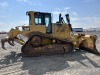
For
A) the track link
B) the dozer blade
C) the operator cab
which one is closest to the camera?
the track link

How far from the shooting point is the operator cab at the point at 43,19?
14.9 metres

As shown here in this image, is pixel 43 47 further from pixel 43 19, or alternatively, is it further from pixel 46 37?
pixel 43 19

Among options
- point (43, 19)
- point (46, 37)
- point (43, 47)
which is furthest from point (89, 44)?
point (43, 19)

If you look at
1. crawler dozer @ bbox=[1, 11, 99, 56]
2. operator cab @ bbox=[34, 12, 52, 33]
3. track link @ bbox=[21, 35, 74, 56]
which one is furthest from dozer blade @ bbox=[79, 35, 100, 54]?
operator cab @ bbox=[34, 12, 52, 33]

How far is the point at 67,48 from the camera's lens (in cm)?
1503

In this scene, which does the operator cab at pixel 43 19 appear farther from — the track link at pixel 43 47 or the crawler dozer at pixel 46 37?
the track link at pixel 43 47

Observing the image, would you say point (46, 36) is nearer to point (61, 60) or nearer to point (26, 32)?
point (26, 32)

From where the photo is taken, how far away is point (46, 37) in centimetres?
1485

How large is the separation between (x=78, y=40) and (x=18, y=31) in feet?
16.5

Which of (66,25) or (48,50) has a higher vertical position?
(66,25)

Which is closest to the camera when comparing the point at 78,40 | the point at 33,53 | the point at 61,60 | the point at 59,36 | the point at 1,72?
the point at 1,72

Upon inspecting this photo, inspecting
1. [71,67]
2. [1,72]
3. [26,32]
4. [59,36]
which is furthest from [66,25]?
[1,72]

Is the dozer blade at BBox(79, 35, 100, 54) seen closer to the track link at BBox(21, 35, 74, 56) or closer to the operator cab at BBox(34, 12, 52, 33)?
the track link at BBox(21, 35, 74, 56)

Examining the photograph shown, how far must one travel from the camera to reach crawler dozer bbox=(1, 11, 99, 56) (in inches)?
563
